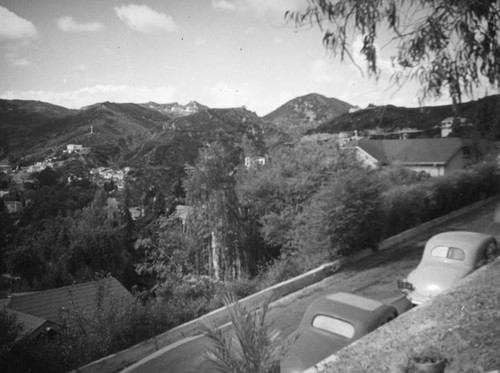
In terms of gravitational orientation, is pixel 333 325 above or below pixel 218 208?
below

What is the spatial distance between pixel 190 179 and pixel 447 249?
27.3 feet

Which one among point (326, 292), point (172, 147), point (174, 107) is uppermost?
point (174, 107)

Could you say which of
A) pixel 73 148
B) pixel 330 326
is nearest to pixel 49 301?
pixel 330 326

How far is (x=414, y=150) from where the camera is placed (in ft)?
119

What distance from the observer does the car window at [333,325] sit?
5.33 metres

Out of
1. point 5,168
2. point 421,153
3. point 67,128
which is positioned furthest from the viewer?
point 67,128

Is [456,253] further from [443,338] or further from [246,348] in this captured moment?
[246,348]

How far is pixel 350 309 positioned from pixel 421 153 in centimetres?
3403

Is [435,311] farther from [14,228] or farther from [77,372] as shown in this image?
[14,228]

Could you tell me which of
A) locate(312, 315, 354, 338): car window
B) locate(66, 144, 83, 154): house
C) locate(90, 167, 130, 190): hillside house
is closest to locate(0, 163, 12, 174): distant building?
locate(312, 315, 354, 338): car window

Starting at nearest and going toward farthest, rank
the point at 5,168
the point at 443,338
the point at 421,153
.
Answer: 1. the point at 443,338
2. the point at 5,168
3. the point at 421,153

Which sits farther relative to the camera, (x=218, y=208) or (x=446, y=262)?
(x=218, y=208)

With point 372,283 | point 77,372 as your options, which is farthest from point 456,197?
point 77,372

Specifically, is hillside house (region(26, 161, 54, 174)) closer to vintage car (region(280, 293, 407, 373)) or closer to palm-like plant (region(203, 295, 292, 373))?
vintage car (region(280, 293, 407, 373))
